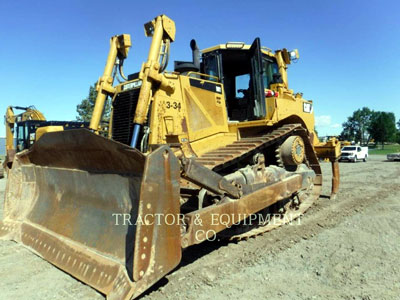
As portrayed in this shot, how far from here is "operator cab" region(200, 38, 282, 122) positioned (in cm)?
554

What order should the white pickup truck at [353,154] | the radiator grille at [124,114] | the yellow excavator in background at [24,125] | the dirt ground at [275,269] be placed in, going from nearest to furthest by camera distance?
1. the dirt ground at [275,269]
2. the radiator grille at [124,114]
3. the yellow excavator in background at [24,125]
4. the white pickup truck at [353,154]

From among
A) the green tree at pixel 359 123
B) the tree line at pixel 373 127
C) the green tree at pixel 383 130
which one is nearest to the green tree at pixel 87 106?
the tree line at pixel 373 127

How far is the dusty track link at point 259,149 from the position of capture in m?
4.27

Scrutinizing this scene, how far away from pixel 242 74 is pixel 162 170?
12.9ft

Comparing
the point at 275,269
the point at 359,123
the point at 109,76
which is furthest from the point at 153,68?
the point at 359,123

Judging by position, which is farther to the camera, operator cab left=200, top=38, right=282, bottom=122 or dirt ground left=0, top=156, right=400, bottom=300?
operator cab left=200, top=38, right=282, bottom=122

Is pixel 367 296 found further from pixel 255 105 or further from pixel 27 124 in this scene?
pixel 27 124

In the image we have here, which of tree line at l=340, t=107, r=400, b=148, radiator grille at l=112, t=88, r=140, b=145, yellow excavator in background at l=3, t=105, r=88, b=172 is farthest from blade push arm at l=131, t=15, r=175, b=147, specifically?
tree line at l=340, t=107, r=400, b=148

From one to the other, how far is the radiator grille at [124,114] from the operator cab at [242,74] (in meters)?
1.66

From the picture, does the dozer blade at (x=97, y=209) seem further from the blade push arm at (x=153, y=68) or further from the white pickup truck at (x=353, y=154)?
the white pickup truck at (x=353, y=154)

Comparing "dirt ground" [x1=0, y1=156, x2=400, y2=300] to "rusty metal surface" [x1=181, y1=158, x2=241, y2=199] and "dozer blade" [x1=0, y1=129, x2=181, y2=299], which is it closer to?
"dozer blade" [x1=0, y1=129, x2=181, y2=299]

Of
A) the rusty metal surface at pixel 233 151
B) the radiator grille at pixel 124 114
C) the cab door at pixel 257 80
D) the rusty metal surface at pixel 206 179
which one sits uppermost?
the cab door at pixel 257 80

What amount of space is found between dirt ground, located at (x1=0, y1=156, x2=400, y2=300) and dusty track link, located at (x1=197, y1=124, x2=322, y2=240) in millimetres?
170

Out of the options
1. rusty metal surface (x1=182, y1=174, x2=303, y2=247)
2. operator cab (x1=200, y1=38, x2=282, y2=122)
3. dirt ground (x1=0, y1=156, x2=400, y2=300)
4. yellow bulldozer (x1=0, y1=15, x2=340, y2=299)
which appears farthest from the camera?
operator cab (x1=200, y1=38, x2=282, y2=122)
